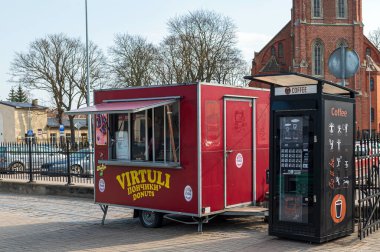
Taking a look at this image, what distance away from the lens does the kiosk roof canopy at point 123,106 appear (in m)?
8.63

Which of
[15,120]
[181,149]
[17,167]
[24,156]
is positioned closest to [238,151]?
[181,149]

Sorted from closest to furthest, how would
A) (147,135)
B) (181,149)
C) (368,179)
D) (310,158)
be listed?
(310,158)
(368,179)
(181,149)
(147,135)

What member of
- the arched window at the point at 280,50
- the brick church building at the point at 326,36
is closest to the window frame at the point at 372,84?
the brick church building at the point at 326,36

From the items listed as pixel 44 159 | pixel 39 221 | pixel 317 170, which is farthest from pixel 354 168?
pixel 44 159

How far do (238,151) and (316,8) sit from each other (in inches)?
2088

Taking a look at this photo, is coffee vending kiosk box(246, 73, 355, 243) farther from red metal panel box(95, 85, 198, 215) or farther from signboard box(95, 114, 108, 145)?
signboard box(95, 114, 108, 145)

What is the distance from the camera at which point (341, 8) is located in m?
58.5

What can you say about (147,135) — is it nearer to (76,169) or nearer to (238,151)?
(238,151)

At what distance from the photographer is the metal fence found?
15.0m

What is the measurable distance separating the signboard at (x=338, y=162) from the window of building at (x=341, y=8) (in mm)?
54162

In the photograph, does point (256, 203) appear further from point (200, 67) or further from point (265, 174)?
Answer: point (200, 67)

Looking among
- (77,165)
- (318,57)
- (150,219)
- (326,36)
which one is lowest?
(150,219)

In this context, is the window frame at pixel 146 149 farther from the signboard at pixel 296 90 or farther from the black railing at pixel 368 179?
the black railing at pixel 368 179

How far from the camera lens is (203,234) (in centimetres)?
880
